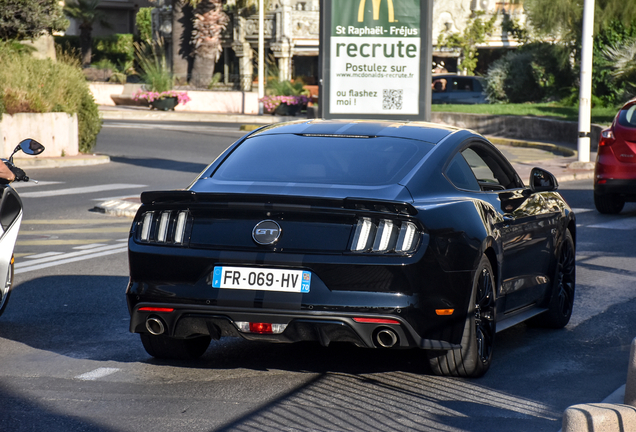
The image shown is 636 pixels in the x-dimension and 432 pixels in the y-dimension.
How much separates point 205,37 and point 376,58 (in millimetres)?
31696

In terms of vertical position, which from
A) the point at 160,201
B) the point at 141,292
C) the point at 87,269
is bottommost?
the point at 87,269

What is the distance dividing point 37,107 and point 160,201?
1597 centimetres

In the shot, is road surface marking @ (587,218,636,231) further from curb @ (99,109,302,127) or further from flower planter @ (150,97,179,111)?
flower planter @ (150,97,179,111)

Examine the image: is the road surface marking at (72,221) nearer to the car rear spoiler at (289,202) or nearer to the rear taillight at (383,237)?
the car rear spoiler at (289,202)

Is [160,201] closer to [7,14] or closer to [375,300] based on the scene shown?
[375,300]

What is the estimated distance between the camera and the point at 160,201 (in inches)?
215

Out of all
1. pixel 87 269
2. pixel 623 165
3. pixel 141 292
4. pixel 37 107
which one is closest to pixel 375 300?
pixel 141 292

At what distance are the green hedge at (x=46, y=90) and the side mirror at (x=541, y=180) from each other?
15.0 meters

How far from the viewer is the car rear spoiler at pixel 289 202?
16.7 feet

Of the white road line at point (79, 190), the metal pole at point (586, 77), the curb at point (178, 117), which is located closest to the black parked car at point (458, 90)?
the curb at point (178, 117)

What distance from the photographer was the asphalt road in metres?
4.82

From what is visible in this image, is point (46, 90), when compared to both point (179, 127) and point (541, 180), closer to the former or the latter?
point (179, 127)

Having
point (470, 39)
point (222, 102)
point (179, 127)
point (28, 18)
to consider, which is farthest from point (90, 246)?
point (470, 39)

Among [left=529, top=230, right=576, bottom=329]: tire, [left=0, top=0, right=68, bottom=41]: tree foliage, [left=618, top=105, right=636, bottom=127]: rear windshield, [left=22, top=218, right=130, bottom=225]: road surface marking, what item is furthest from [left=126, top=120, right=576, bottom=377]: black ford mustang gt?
[left=0, top=0, right=68, bottom=41]: tree foliage
